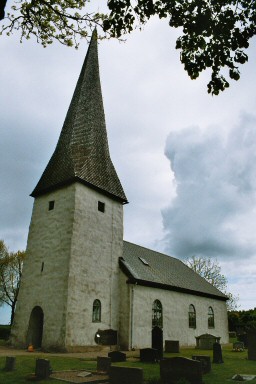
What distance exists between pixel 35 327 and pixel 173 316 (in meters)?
10.3

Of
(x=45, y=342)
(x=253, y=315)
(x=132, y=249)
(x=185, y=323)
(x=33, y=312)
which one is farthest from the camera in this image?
(x=253, y=315)

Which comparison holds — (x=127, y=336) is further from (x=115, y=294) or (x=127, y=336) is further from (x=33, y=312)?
(x=33, y=312)

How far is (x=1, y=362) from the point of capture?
1248 centimetres

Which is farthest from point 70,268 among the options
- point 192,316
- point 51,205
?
point 192,316

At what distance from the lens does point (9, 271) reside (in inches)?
1811

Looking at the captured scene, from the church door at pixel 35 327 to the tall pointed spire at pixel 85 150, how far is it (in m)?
7.87

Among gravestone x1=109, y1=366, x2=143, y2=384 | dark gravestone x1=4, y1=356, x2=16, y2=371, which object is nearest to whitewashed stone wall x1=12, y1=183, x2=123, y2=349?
dark gravestone x1=4, y1=356, x2=16, y2=371

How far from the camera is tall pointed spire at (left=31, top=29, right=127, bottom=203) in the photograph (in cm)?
2206

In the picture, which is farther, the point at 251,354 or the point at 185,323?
the point at 185,323

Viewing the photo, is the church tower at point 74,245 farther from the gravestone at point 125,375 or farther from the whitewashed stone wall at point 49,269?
the gravestone at point 125,375

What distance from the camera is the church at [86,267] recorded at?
18516 mm

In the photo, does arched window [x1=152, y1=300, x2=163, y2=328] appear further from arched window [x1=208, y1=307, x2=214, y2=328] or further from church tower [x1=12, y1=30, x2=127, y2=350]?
arched window [x1=208, y1=307, x2=214, y2=328]

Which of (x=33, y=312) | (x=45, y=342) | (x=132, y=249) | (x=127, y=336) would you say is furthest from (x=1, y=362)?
(x=132, y=249)

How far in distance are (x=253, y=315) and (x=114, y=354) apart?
1241 inches
